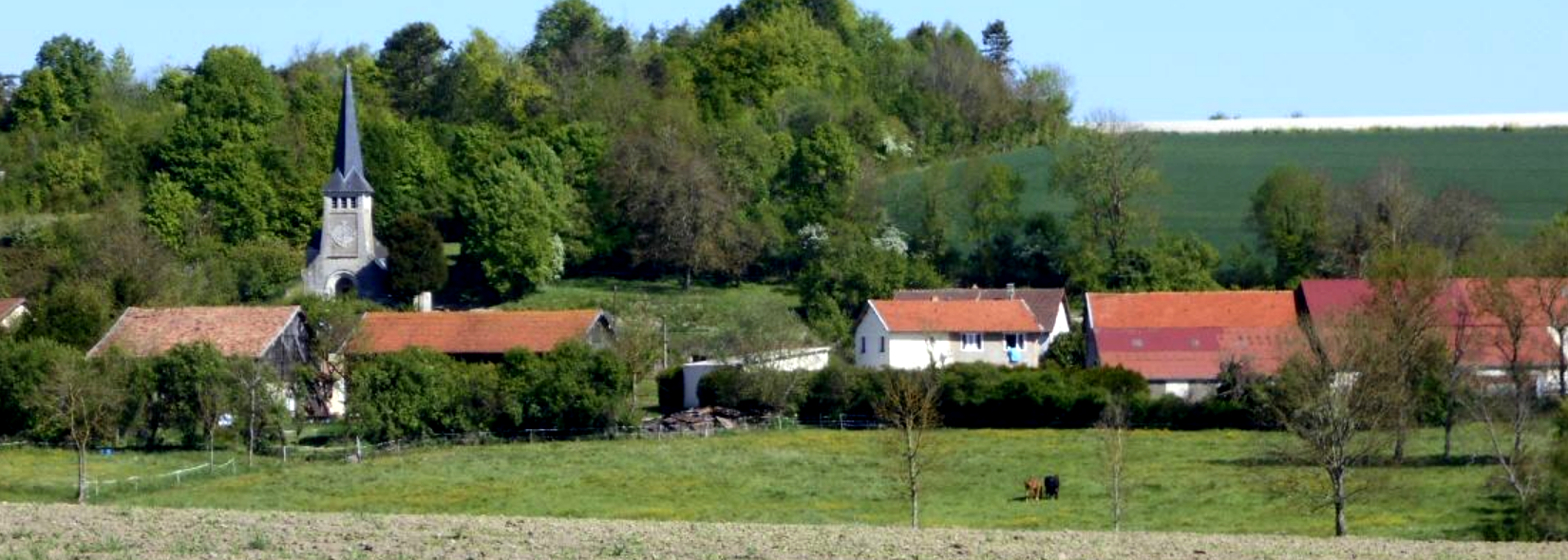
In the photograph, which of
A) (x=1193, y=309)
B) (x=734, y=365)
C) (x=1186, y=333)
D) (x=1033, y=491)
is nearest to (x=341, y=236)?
(x=734, y=365)

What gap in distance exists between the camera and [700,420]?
55.4 metres

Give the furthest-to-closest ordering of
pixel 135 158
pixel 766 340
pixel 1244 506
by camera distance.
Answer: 1. pixel 135 158
2. pixel 766 340
3. pixel 1244 506

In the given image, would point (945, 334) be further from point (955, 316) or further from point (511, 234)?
point (511, 234)

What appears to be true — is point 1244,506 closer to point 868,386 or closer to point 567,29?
point 868,386

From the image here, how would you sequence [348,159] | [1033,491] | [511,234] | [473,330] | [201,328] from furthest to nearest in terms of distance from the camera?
[348,159] < [511,234] < [473,330] < [201,328] < [1033,491]

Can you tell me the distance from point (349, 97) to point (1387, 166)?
118 feet

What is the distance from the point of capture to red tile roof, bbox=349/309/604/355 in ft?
204

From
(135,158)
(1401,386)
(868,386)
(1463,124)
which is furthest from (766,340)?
(1463,124)

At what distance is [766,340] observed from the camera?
60406 mm

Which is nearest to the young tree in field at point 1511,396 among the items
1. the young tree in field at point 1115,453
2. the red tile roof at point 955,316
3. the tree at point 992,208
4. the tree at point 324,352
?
the young tree in field at point 1115,453

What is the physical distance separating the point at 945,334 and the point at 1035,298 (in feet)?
17.6

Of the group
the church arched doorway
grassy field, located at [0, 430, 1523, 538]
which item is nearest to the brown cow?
grassy field, located at [0, 430, 1523, 538]

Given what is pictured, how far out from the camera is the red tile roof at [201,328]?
60406mm

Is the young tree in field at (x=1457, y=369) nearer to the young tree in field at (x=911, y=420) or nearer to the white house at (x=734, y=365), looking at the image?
the young tree in field at (x=911, y=420)
